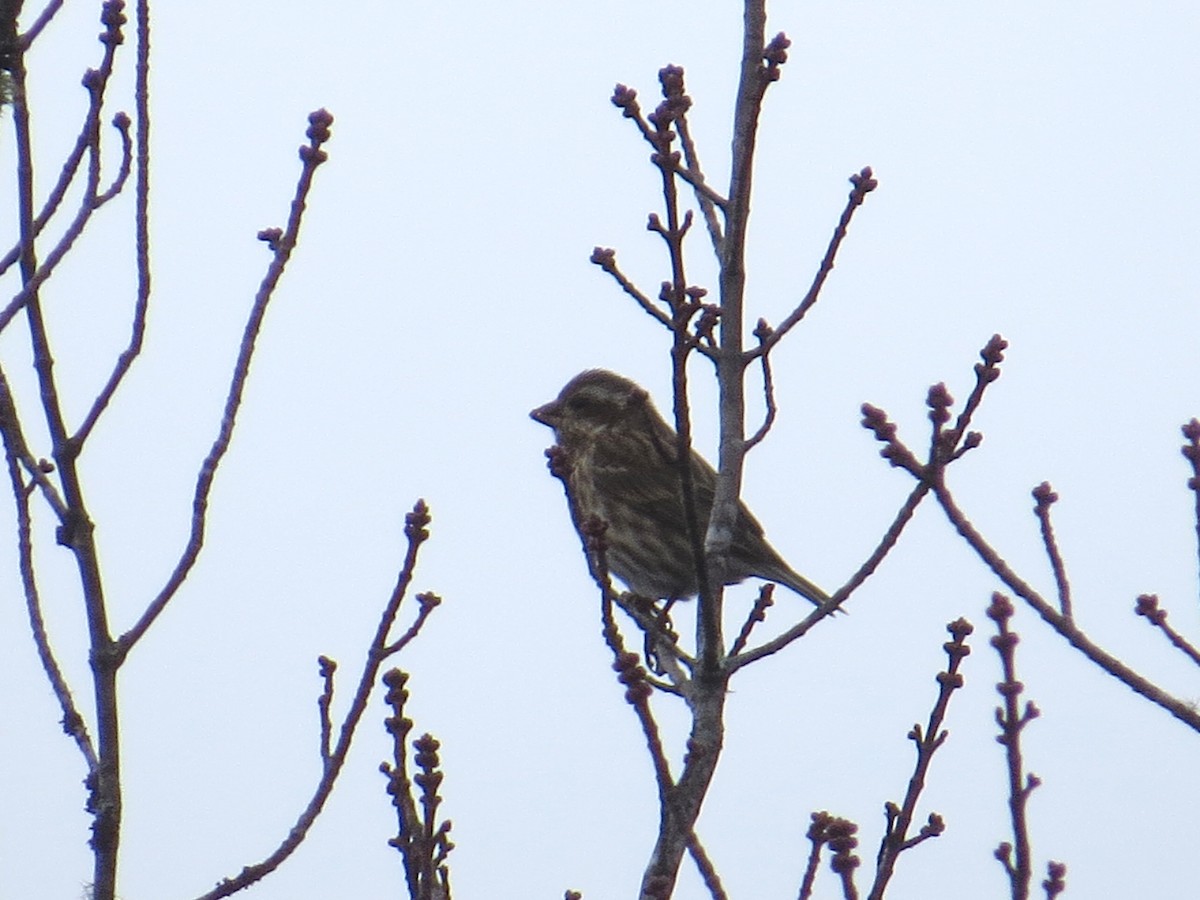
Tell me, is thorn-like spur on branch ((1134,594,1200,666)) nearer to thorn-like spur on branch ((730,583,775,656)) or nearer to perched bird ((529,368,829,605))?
thorn-like spur on branch ((730,583,775,656))

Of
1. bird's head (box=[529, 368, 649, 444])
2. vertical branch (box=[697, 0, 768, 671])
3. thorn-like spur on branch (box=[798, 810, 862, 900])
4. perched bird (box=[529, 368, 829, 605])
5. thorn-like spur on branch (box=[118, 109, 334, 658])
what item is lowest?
thorn-like spur on branch (box=[798, 810, 862, 900])

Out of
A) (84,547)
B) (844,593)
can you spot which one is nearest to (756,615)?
(844,593)

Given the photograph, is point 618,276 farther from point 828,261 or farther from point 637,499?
point 637,499

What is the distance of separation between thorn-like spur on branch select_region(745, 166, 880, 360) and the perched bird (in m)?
3.68

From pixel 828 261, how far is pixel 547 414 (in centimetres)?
472

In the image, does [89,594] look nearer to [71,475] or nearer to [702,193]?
[71,475]

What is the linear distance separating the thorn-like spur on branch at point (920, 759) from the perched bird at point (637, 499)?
442 centimetres

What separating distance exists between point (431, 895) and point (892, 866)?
88 centimetres

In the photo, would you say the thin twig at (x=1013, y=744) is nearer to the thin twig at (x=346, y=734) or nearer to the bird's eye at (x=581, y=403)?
the thin twig at (x=346, y=734)

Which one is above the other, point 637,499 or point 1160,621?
point 637,499

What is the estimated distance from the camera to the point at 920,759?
331cm

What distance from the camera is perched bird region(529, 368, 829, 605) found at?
26.5 feet

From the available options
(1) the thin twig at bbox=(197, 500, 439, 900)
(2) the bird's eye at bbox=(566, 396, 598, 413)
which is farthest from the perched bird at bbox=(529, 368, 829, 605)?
(1) the thin twig at bbox=(197, 500, 439, 900)

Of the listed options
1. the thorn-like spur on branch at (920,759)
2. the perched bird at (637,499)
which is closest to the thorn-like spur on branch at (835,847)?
the thorn-like spur on branch at (920,759)
